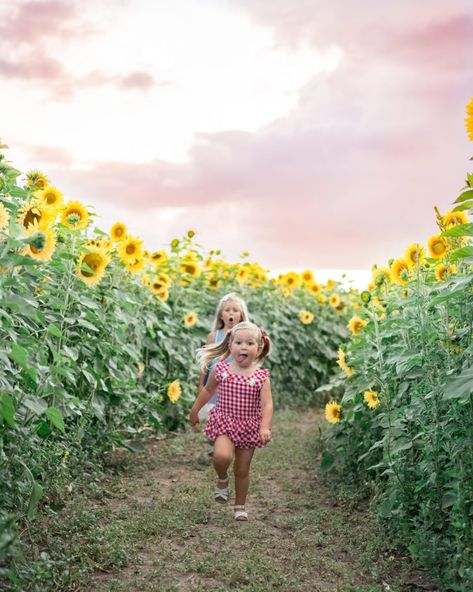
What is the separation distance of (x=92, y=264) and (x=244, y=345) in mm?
1137

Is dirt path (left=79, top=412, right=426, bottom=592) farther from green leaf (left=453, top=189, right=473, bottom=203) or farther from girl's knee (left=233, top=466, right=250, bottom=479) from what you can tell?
green leaf (left=453, top=189, right=473, bottom=203)

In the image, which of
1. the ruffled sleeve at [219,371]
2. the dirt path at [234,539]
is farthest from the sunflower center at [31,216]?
the dirt path at [234,539]

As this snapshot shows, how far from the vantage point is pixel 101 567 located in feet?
13.4

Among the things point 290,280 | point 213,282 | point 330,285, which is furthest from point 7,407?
point 330,285

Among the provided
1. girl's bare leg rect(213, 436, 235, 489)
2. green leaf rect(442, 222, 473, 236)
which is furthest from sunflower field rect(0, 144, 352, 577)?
green leaf rect(442, 222, 473, 236)

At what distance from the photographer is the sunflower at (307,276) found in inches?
504

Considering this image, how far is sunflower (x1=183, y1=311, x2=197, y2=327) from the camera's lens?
8748 millimetres

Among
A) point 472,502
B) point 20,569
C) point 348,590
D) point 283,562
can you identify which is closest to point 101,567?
point 20,569

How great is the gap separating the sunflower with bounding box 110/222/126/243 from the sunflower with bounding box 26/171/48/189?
1.37 metres

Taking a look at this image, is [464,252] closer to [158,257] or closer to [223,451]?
[223,451]

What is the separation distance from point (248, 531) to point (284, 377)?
6862 millimetres

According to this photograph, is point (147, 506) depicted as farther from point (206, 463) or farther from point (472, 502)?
Answer: point (472, 502)

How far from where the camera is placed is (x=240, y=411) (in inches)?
204

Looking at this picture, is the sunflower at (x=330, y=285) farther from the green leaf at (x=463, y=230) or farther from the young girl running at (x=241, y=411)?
the green leaf at (x=463, y=230)
